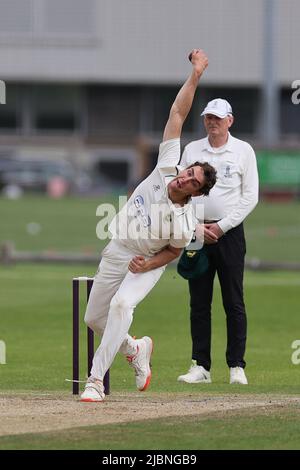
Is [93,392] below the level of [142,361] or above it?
below

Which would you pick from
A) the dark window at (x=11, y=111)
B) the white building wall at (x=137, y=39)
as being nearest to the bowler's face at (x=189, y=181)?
the white building wall at (x=137, y=39)

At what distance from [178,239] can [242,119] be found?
64.1 m

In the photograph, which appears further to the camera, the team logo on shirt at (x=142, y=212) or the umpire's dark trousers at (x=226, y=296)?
the umpire's dark trousers at (x=226, y=296)

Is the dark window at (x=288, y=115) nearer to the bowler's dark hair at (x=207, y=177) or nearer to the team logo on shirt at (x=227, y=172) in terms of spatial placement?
the team logo on shirt at (x=227, y=172)

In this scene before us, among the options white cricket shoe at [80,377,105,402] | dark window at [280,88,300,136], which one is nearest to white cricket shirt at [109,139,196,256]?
white cricket shoe at [80,377,105,402]

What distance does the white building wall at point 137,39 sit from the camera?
2680 inches

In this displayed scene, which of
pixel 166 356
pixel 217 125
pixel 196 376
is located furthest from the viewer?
pixel 166 356

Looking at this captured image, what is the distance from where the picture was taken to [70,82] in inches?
2921

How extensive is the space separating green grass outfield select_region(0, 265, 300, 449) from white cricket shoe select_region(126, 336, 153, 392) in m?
0.38

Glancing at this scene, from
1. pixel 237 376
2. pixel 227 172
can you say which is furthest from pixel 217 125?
pixel 237 376

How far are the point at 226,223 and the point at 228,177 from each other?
1.50 ft

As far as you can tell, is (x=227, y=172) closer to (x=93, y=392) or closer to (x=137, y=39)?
(x=93, y=392)

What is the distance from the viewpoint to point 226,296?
1238 cm

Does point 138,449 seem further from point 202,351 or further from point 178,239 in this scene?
point 202,351
